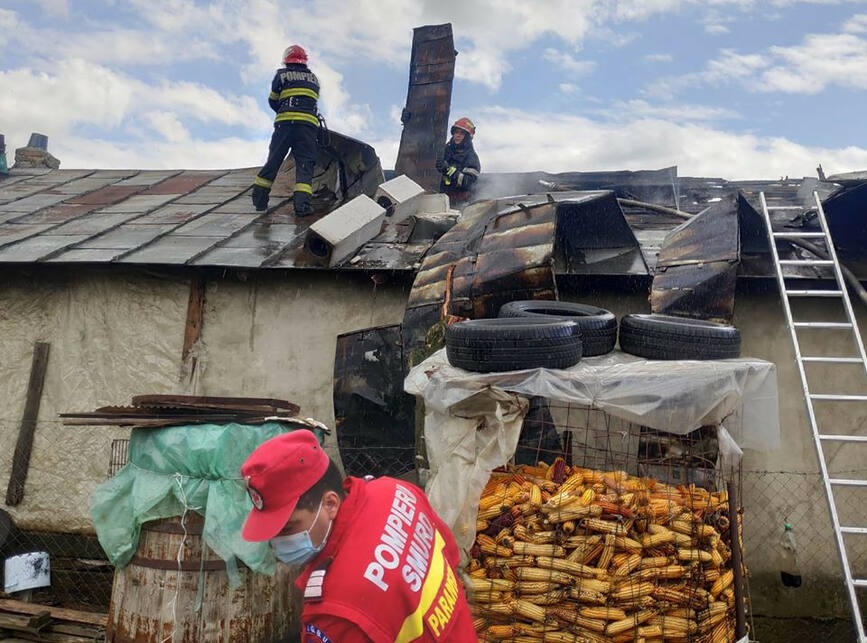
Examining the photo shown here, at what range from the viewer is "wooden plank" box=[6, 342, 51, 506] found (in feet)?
24.5

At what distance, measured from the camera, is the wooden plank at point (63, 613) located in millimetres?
5445

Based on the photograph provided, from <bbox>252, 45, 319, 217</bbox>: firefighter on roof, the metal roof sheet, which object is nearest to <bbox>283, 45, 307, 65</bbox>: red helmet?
<bbox>252, 45, 319, 217</bbox>: firefighter on roof

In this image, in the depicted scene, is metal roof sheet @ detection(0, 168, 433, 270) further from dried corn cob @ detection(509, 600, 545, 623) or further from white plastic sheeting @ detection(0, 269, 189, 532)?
dried corn cob @ detection(509, 600, 545, 623)

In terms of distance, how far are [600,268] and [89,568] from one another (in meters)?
6.61

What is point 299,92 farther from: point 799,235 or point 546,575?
point 546,575

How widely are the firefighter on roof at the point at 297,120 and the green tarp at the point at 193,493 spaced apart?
5.53 m

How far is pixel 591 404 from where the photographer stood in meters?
3.78

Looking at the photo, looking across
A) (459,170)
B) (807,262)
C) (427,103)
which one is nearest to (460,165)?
(459,170)

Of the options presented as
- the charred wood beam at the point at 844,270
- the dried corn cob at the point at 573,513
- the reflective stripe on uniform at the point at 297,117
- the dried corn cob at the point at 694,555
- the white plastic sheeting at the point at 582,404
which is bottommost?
the dried corn cob at the point at 694,555

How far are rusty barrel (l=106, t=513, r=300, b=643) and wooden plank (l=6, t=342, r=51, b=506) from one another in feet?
15.8

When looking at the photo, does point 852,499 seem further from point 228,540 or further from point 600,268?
point 228,540

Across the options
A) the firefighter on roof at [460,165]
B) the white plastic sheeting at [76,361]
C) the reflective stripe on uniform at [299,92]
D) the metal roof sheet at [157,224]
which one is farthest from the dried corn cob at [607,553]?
the reflective stripe on uniform at [299,92]

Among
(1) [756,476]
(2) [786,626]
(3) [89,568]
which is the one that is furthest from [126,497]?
(2) [786,626]

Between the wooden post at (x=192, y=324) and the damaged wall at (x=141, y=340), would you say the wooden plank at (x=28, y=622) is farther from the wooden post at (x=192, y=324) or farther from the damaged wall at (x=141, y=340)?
the wooden post at (x=192, y=324)
